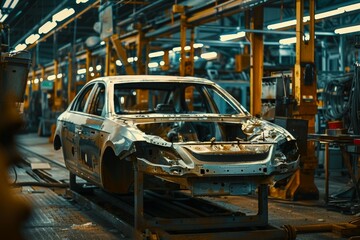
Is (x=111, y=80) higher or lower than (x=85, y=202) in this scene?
higher

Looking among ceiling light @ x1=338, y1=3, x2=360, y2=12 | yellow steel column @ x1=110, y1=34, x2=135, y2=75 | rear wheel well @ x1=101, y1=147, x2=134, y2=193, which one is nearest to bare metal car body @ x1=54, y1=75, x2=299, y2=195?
rear wheel well @ x1=101, y1=147, x2=134, y2=193

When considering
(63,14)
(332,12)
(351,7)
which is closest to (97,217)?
(351,7)

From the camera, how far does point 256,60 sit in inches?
408

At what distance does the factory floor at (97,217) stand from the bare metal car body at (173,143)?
0.49 m

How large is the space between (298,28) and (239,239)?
14.4 ft

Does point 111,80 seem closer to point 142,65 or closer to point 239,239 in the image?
point 239,239

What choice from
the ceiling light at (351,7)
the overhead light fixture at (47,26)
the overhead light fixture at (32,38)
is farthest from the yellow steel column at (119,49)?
the ceiling light at (351,7)

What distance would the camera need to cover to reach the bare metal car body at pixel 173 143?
207 inches

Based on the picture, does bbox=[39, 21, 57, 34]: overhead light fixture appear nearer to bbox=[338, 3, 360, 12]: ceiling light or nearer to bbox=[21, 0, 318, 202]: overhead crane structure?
bbox=[21, 0, 318, 202]: overhead crane structure

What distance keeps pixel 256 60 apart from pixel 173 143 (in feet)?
17.6

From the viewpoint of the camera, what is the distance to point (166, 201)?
790 cm

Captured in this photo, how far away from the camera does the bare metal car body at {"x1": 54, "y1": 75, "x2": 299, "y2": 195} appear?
5.26 metres

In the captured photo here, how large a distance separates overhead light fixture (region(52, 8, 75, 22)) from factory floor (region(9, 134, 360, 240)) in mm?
4606

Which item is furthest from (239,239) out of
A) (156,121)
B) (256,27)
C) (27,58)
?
(256,27)
